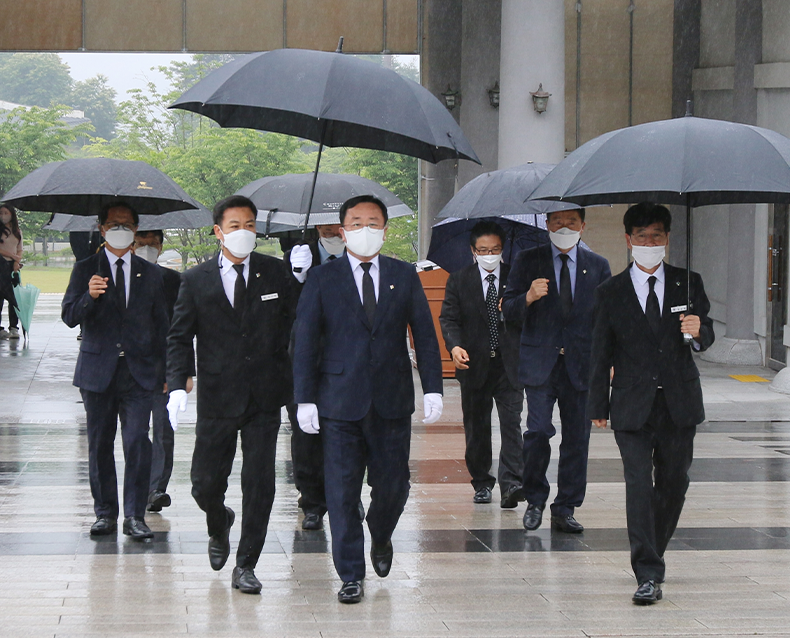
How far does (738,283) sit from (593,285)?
35.6ft

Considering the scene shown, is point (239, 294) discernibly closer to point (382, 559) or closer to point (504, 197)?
point (382, 559)

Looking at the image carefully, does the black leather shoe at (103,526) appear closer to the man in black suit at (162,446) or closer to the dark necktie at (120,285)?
the man in black suit at (162,446)

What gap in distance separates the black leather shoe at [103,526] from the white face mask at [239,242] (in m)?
2.25

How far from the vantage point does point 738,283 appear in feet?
58.2

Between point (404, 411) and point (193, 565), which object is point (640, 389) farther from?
point (193, 565)

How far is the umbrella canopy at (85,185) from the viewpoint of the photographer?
7.36 metres

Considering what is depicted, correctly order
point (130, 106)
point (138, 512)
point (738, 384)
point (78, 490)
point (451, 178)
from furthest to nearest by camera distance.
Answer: point (130, 106) < point (451, 178) < point (738, 384) < point (78, 490) < point (138, 512)

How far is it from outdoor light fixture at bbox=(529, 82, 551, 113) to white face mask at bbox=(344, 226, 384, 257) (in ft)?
33.4

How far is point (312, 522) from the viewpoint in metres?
7.52

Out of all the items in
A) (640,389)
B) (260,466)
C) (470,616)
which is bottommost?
(470,616)

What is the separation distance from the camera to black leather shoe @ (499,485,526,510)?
820cm

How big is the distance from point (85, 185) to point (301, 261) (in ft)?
6.24

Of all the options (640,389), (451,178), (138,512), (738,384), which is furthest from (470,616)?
(451,178)

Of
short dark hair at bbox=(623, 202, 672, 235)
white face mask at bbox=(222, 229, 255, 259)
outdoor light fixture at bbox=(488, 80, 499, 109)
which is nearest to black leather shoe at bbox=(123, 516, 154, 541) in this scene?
white face mask at bbox=(222, 229, 255, 259)
